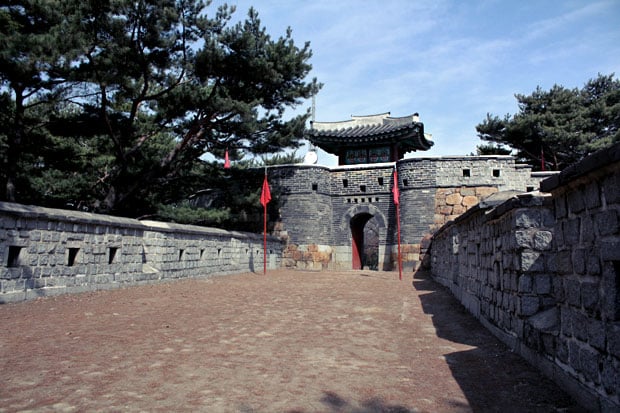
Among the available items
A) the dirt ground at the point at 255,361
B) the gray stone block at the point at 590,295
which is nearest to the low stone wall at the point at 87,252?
the dirt ground at the point at 255,361

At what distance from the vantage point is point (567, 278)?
2.96 metres

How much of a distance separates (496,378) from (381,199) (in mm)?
15008

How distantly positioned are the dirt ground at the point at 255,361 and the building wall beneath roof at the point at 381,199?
10.3m

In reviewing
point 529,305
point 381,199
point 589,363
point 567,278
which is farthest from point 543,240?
point 381,199

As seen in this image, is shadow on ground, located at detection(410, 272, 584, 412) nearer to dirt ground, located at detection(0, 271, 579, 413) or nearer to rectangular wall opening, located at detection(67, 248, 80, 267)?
dirt ground, located at detection(0, 271, 579, 413)

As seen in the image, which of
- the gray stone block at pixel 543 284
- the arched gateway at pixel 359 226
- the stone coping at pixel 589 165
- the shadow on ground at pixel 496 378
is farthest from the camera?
the arched gateway at pixel 359 226

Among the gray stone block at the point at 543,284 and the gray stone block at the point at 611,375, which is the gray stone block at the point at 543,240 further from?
the gray stone block at the point at 611,375

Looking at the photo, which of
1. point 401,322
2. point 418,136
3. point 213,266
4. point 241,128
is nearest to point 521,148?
point 418,136

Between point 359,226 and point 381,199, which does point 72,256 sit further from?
point 359,226

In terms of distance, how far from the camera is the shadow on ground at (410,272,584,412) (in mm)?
2861

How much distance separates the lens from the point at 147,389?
3.11 metres

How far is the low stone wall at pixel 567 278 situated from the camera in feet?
7.65

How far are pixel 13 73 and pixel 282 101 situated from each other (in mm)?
8402

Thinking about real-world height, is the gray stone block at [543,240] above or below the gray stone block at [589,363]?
above
